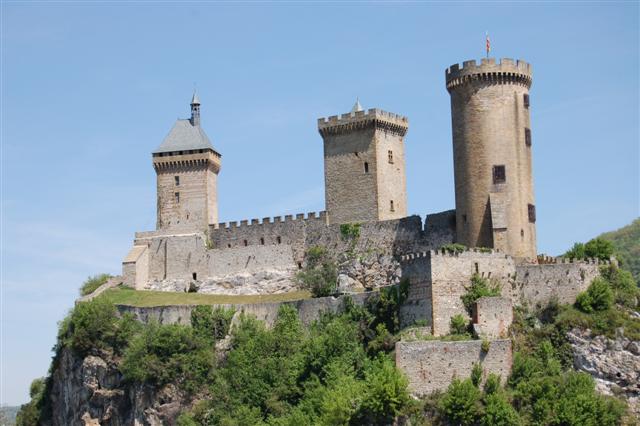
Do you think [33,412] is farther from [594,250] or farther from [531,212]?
[594,250]

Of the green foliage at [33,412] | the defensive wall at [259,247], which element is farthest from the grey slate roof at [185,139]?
the green foliage at [33,412]

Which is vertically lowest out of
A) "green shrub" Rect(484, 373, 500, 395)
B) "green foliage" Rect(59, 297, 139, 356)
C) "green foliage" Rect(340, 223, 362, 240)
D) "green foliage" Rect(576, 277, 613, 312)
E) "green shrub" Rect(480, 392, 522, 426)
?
"green shrub" Rect(480, 392, 522, 426)

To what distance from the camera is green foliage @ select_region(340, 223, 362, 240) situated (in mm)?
72250

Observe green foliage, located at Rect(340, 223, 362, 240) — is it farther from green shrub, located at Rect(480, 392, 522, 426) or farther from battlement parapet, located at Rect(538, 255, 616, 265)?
green shrub, located at Rect(480, 392, 522, 426)

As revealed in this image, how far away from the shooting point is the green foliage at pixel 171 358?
6556cm

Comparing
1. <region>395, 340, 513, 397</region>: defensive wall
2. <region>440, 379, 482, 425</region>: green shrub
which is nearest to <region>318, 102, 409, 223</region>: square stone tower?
<region>395, 340, 513, 397</region>: defensive wall

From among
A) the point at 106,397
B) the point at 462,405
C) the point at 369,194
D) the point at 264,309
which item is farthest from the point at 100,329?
the point at 462,405

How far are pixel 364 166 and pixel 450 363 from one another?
20.7 m

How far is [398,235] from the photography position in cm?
7025

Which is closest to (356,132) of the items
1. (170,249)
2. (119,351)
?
(170,249)

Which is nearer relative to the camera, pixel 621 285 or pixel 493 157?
pixel 621 285

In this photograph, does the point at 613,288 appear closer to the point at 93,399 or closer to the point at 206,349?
the point at 206,349

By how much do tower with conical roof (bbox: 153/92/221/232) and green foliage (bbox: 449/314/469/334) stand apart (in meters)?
24.2

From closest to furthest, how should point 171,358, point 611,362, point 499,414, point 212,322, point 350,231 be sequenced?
1. point 499,414
2. point 611,362
3. point 171,358
4. point 212,322
5. point 350,231
